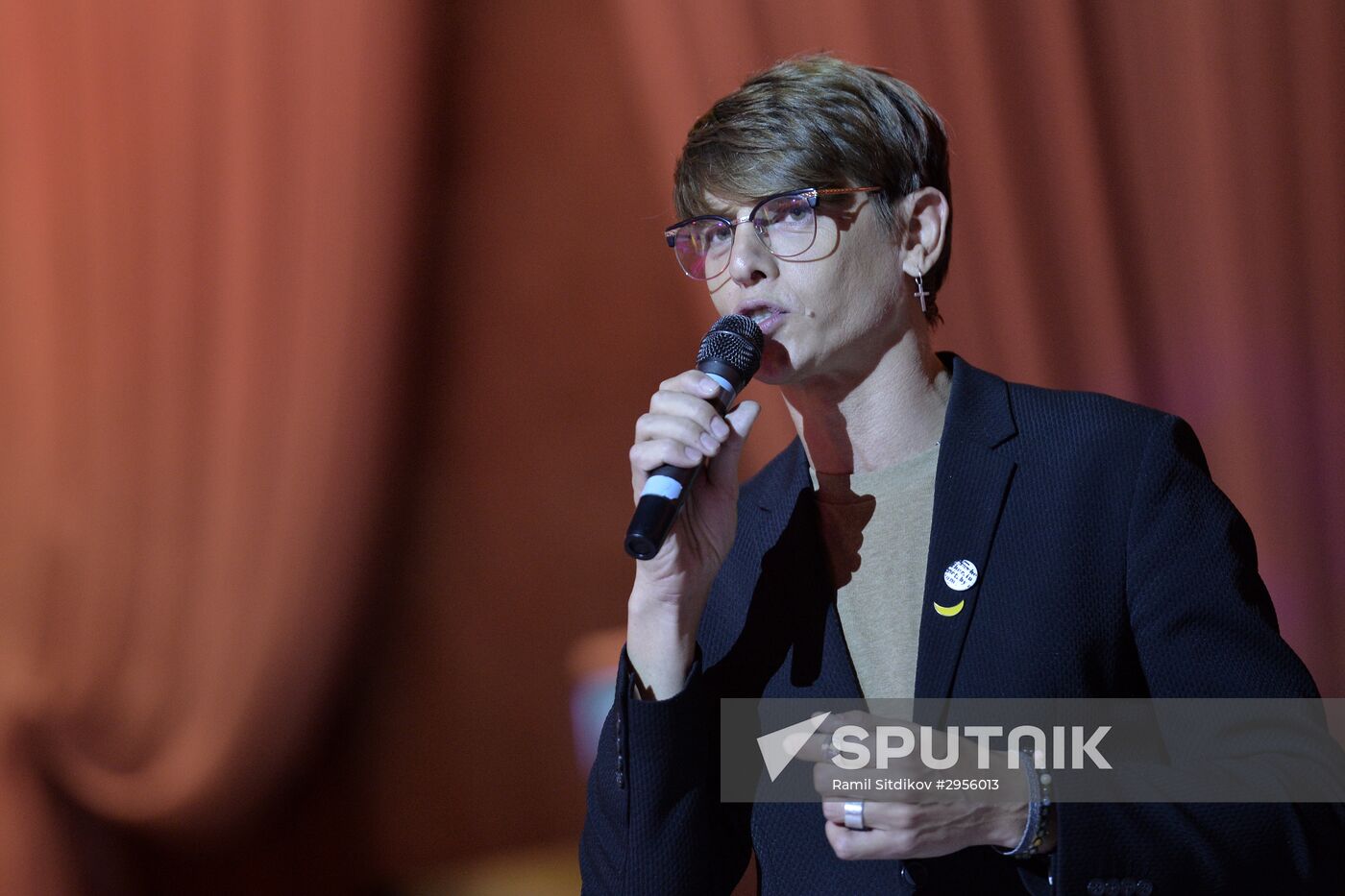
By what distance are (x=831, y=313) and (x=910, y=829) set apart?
27.0 inches

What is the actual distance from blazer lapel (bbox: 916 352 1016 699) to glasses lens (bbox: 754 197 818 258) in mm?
294

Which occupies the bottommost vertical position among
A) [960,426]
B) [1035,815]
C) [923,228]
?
Result: [1035,815]

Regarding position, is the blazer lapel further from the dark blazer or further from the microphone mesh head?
the microphone mesh head

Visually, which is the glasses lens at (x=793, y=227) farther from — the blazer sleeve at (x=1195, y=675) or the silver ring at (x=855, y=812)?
the silver ring at (x=855, y=812)

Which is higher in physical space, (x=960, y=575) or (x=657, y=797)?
(x=960, y=575)

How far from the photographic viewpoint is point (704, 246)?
5.37 feet

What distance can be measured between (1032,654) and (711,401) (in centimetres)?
50

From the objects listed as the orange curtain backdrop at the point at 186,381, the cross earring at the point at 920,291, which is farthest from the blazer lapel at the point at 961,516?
the orange curtain backdrop at the point at 186,381

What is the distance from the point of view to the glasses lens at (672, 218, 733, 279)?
1.61 meters

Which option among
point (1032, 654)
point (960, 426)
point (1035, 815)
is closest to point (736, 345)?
point (960, 426)

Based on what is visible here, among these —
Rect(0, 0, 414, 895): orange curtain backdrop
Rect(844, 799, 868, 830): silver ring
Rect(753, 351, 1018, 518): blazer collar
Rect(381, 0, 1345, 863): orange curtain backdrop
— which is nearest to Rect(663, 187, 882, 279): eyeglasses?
Rect(753, 351, 1018, 518): blazer collar

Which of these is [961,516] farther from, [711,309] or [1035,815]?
[711,309]

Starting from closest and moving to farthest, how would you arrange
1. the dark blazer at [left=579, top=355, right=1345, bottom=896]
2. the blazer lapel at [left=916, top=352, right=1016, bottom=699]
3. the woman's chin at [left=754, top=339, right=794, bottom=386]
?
the dark blazer at [left=579, top=355, right=1345, bottom=896] → the blazer lapel at [left=916, top=352, right=1016, bottom=699] → the woman's chin at [left=754, top=339, right=794, bottom=386]

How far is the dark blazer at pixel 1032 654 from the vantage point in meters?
1.29
